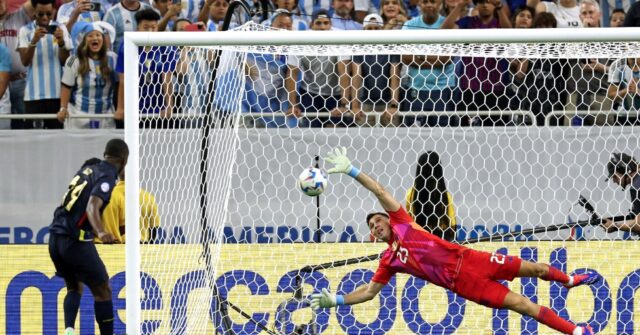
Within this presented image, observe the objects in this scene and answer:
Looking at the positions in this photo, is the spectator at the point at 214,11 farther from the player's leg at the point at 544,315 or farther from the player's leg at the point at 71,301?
the player's leg at the point at 544,315

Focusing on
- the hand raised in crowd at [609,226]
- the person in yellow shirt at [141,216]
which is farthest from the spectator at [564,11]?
the person in yellow shirt at [141,216]

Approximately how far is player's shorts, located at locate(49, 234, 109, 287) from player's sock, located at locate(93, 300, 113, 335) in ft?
0.57

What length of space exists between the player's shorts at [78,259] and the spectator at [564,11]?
15.3 feet

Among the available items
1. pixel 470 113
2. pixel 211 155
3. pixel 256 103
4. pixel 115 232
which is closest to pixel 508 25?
pixel 470 113

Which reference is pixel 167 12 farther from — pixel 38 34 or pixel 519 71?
pixel 519 71

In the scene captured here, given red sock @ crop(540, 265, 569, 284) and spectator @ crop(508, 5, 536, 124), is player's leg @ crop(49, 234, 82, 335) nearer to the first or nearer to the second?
red sock @ crop(540, 265, 569, 284)

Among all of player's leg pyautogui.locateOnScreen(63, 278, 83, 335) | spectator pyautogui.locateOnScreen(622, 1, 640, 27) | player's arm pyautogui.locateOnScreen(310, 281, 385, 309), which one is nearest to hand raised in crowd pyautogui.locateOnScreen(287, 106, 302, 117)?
player's arm pyautogui.locateOnScreen(310, 281, 385, 309)

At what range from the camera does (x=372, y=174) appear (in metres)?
10.5

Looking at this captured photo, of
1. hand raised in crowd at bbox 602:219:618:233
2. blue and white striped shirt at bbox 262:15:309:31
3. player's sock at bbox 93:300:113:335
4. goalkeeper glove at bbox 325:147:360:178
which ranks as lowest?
player's sock at bbox 93:300:113:335

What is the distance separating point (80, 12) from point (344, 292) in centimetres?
373

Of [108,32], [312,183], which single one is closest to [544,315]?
[312,183]

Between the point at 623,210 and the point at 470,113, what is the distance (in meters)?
1.49

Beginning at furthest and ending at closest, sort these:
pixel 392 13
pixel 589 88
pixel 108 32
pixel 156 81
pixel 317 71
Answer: pixel 108 32 → pixel 392 13 → pixel 317 71 → pixel 589 88 → pixel 156 81

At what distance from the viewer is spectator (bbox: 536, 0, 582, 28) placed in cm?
1121
